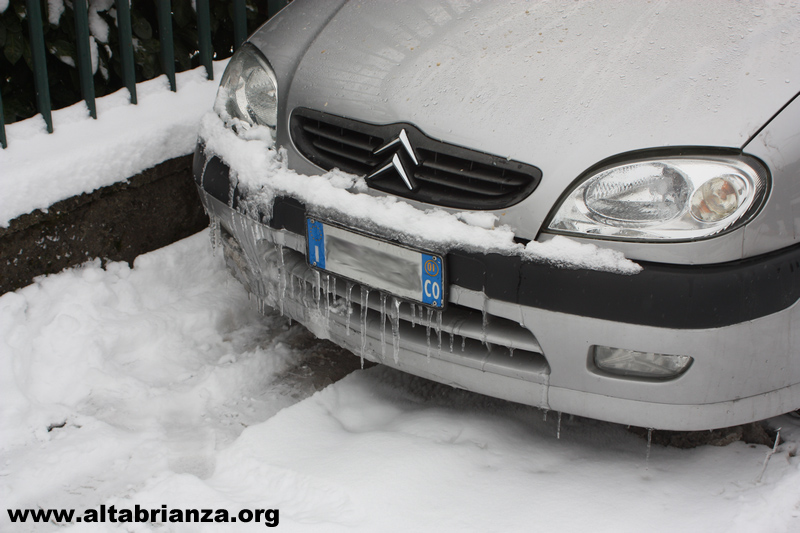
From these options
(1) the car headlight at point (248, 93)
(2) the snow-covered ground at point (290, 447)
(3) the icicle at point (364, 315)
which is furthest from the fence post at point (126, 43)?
(3) the icicle at point (364, 315)

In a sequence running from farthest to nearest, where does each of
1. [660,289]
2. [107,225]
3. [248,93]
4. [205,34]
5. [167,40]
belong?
[205,34] → [167,40] → [107,225] → [248,93] → [660,289]

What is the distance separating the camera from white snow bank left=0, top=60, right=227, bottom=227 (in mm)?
2811

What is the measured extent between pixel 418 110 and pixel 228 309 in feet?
4.15

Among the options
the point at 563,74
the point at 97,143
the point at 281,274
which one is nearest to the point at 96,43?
the point at 97,143

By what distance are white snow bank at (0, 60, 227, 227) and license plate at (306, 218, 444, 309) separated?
3.96ft

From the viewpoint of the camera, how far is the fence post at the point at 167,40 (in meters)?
3.30

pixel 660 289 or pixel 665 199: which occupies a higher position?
pixel 665 199

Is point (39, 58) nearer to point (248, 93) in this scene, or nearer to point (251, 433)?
point (248, 93)

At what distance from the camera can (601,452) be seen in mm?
2289

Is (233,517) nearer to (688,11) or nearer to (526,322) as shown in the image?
(526,322)

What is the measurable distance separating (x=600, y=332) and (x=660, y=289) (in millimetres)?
175

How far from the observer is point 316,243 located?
7.22 ft

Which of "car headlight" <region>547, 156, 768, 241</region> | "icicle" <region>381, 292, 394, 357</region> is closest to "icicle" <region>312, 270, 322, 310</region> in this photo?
"icicle" <region>381, 292, 394, 357</region>

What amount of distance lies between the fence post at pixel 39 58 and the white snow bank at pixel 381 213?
92cm
